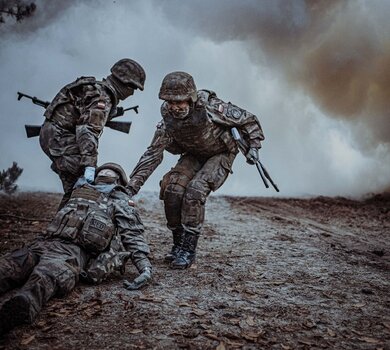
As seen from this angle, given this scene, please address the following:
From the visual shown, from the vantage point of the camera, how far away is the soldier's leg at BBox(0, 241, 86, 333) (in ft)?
8.28

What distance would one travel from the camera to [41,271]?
3143mm

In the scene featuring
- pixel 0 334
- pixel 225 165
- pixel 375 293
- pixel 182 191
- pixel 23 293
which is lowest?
pixel 0 334

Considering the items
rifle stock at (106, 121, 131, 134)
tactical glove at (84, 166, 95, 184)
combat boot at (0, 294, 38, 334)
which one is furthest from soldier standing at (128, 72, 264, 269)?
combat boot at (0, 294, 38, 334)

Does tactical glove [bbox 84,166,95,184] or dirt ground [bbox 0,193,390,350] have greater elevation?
tactical glove [bbox 84,166,95,184]

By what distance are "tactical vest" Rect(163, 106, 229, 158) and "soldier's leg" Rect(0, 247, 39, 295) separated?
228cm

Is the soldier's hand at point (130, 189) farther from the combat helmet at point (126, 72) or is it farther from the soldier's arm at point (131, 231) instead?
the combat helmet at point (126, 72)

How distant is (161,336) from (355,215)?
831 cm

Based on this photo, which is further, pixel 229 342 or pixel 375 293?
pixel 375 293

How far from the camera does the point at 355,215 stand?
992 cm

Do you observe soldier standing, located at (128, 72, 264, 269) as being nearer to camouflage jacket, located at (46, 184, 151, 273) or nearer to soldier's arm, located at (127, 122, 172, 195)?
soldier's arm, located at (127, 122, 172, 195)

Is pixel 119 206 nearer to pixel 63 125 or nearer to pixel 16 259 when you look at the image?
pixel 16 259

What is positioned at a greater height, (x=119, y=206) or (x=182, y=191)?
(x=182, y=191)

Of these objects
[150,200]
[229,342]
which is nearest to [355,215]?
[150,200]

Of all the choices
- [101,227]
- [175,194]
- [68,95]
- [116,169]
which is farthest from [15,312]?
[68,95]
